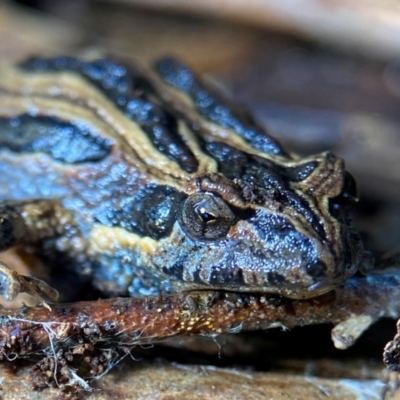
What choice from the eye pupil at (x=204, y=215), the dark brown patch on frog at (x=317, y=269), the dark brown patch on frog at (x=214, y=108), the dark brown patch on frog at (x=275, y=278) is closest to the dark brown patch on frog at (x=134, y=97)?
the dark brown patch on frog at (x=214, y=108)

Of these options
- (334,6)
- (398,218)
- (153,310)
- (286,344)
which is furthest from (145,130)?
(334,6)

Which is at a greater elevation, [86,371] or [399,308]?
[399,308]

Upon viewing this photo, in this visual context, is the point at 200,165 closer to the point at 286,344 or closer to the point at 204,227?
the point at 204,227

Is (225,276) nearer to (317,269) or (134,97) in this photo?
(317,269)

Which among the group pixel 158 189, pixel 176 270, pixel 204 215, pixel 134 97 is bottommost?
pixel 176 270

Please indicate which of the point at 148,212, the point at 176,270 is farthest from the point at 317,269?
A: the point at 148,212

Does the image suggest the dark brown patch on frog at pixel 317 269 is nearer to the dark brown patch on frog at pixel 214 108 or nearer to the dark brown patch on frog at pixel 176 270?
the dark brown patch on frog at pixel 176 270
